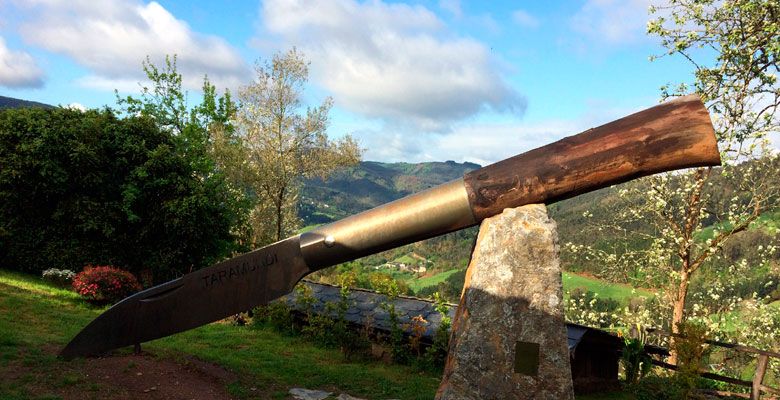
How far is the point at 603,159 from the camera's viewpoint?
4.14 meters

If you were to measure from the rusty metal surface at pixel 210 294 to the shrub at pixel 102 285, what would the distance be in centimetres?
883

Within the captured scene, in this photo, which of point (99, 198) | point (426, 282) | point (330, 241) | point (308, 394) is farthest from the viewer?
point (426, 282)

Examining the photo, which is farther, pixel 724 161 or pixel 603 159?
pixel 724 161

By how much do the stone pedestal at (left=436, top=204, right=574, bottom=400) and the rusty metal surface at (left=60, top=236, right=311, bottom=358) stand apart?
6.69 ft

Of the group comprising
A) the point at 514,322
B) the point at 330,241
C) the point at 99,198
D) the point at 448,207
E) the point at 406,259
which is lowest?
the point at 514,322

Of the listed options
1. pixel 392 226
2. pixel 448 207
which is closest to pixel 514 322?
pixel 448 207

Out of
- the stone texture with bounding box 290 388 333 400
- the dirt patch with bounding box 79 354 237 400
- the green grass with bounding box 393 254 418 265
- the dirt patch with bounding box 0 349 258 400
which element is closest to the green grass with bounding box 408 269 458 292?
the green grass with bounding box 393 254 418 265

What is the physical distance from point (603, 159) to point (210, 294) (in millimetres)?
4625

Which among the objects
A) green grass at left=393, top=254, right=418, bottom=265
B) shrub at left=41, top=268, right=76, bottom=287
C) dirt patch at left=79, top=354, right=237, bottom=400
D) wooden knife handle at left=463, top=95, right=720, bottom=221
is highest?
green grass at left=393, top=254, right=418, bottom=265

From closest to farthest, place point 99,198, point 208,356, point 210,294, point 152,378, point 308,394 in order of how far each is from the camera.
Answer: point 210,294 → point 152,378 → point 308,394 → point 208,356 → point 99,198

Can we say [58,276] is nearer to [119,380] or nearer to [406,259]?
[119,380]

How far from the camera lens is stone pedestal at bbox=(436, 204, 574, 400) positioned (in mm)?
4129

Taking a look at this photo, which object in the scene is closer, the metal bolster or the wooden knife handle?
the wooden knife handle

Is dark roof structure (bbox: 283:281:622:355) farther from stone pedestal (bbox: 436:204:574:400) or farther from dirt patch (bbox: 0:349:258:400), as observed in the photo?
stone pedestal (bbox: 436:204:574:400)
